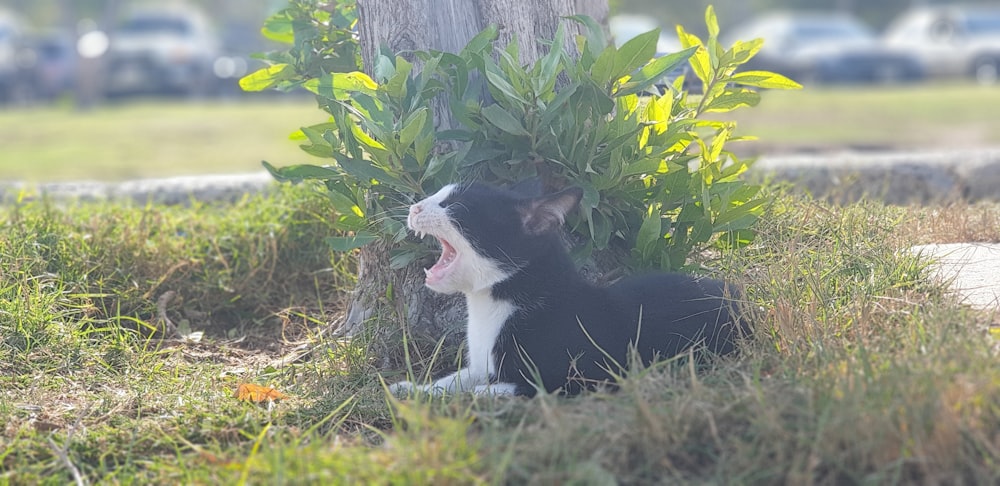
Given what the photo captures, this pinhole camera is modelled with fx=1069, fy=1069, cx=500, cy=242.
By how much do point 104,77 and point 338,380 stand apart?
18348 millimetres

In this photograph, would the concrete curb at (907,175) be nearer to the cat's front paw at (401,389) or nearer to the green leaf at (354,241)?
the green leaf at (354,241)

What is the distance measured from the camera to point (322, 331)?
153 inches

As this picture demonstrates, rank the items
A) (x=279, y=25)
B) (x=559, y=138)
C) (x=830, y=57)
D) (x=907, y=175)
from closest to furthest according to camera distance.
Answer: (x=559, y=138), (x=279, y=25), (x=907, y=175), (x=830, y=57)

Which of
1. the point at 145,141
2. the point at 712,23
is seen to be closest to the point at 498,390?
the point at 712,23

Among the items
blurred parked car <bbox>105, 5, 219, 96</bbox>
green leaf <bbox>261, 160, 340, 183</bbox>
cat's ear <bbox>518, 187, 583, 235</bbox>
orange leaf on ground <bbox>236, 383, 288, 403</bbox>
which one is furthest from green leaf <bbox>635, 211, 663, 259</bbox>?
blurred parked car <bbox>105, 5, 219, 96</bbox>

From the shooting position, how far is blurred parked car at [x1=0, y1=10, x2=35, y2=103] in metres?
20.2

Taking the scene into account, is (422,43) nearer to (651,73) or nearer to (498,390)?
(651,73)

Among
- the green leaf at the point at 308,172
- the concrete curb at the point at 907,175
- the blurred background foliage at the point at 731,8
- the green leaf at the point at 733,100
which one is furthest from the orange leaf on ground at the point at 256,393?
the blurred background foliage at the point at 731,8

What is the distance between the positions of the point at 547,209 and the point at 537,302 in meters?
0.28

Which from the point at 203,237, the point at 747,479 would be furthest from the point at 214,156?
the point at 747,479

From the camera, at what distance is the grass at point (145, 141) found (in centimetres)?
970

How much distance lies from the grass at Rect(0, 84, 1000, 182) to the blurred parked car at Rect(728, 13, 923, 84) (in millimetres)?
2912

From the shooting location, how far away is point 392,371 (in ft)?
11.7

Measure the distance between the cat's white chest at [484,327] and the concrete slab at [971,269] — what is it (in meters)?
1.34
